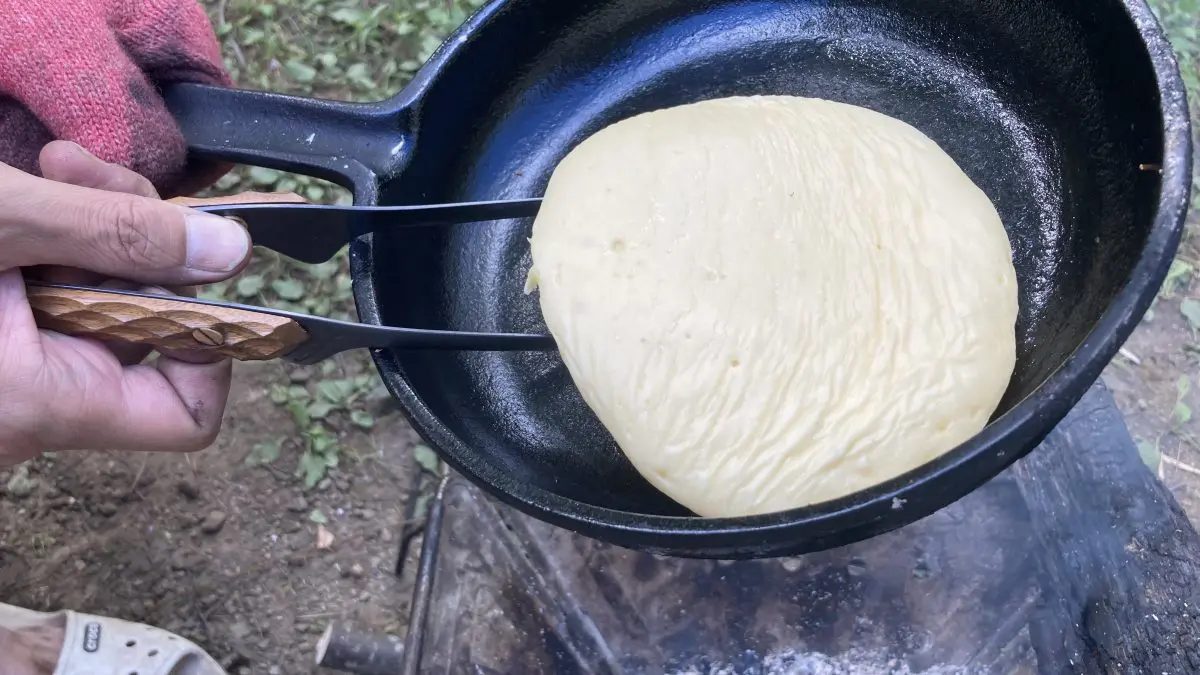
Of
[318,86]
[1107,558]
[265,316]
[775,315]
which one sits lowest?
[318,86]

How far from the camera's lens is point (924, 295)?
1.04 m

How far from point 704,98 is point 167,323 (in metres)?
0.84

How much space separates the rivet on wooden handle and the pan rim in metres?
0.25

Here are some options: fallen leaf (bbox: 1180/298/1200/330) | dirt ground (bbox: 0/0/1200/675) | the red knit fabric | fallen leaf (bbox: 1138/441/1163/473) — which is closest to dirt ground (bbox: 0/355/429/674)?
dirt ground (bbox: 0/0/1200/675)

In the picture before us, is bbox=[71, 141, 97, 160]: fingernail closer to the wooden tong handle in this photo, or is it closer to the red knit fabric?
the red knit fabric

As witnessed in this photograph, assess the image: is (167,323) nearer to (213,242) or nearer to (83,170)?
(213,242)

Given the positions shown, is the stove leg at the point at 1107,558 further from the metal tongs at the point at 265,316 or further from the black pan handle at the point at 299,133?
the black pan handle at the point at 299,133

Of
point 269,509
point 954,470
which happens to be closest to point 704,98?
point 954,470

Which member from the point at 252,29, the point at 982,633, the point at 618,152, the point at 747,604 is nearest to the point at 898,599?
the point at 982,633

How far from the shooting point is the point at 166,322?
0.95 metres

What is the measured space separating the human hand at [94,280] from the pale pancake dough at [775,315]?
0.41 m

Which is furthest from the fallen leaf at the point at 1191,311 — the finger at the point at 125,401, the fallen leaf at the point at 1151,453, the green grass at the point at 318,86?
the finger at the point at 125,401

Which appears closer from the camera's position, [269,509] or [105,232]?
[105,232]

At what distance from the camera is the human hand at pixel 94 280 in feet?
3.08
